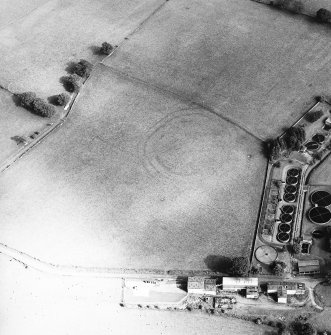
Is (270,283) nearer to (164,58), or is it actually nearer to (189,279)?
(189,279)

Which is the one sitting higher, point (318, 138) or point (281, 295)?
point (318, 138)

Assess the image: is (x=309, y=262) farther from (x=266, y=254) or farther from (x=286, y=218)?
(x=286, y=218)

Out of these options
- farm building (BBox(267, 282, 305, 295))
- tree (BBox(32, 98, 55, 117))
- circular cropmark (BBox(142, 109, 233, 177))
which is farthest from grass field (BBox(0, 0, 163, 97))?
farm building (BBox(267, 282, 305, 295))

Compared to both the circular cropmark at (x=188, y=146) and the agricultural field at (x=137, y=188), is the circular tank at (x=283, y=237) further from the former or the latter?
the circular cropmark at (x=188, y=146)

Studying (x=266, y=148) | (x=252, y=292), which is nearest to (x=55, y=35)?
(x=266, y=148)

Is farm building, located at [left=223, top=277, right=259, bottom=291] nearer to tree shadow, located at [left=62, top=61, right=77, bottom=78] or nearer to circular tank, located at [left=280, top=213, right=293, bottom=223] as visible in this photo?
circular tank, located at [left=280, top=213, right=293, bottom=223]

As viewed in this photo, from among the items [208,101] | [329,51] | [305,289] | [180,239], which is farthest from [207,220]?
[329,51]
